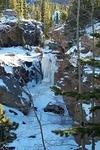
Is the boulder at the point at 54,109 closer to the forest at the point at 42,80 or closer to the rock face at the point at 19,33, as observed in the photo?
the forest at the point at 42,80

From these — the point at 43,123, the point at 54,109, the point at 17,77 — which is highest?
the point at 17,77

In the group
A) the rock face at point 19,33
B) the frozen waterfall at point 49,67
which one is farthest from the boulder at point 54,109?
the rock face at point 19,33

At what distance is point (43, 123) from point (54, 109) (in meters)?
4.20

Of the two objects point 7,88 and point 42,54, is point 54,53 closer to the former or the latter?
point 42,54

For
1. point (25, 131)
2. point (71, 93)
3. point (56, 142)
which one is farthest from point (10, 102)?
point (71, 93)

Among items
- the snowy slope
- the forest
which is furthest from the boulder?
the snowy slope

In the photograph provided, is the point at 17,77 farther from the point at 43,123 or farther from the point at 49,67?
the point at 43,123

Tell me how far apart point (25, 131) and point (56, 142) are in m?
4.23

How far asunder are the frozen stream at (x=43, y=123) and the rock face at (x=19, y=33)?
8.73 meters

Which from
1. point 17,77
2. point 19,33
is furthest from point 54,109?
point 19,33

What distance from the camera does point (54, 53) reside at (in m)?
63.1

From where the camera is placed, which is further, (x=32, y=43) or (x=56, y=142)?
(x=32, y=43)

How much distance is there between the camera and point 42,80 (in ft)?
195

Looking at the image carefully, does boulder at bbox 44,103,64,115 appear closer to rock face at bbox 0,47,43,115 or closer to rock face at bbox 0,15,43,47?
rock face at bbox 0,47,43,115
